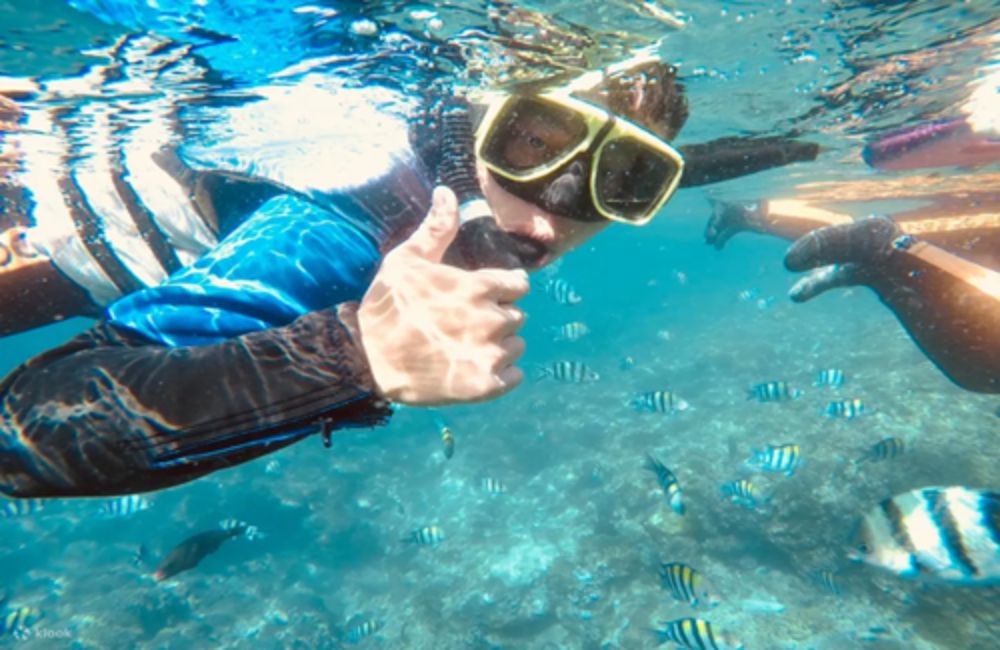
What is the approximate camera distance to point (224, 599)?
12.6 meters

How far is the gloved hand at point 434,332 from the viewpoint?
5.01ft

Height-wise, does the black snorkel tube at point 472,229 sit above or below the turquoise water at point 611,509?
above

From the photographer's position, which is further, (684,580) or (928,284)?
(928,284)

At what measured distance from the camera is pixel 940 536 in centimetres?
455

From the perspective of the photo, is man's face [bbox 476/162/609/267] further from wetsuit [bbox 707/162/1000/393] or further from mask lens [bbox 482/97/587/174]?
wetsuit [bbox 707/162/1000/393]

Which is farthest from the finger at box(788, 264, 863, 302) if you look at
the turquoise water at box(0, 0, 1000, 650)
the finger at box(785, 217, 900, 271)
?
the turquoise water at box(0, 0, 1000, 650)

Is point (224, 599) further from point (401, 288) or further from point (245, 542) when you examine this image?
point (401, 288)

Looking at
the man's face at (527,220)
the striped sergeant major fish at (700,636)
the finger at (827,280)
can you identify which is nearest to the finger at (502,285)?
the man's face at (527,220)

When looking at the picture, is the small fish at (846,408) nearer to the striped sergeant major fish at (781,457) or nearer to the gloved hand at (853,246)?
the striped sergeant major fish at (781,457)

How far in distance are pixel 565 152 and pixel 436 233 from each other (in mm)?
1153

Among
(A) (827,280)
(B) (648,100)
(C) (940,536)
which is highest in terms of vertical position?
(B) (648,100)

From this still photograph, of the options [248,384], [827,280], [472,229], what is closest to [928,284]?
[827,280]

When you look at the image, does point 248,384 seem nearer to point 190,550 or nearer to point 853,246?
point 853,246

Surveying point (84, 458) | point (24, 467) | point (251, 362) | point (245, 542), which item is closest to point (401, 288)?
point (251, 362)
